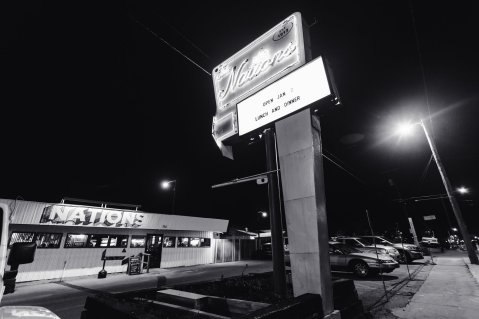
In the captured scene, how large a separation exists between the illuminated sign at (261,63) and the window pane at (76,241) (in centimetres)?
1547

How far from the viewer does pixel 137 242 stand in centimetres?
1992

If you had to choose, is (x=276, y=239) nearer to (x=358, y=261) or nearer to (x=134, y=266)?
(x=358, y=261)

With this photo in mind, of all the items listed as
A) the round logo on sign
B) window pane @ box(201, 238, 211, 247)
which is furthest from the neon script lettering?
window pane @ box(201, 238, 211, 247)

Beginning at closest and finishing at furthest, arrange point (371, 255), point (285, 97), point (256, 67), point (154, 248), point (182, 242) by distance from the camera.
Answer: point (285, 97) → point (256, 67) → point (371, 255) → point (154, 248) → point (182, 242)

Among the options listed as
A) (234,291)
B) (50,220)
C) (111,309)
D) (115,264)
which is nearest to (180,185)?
(115,264)

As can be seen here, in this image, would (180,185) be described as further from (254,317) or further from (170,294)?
(254,317)

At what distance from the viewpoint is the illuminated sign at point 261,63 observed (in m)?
5.89

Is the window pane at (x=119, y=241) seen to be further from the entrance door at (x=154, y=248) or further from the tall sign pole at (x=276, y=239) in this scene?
the tall sign pole at (x=276, y=239)

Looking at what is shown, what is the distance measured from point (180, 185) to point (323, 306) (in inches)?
1080

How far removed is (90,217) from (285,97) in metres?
16.1

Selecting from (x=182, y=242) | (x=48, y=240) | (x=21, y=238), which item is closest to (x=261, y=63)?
(x=48, y=240)

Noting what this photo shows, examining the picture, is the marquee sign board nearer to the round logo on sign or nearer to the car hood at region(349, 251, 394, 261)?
Answer: the round logo on sign

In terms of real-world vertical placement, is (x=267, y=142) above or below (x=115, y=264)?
above

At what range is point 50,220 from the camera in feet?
48.1
